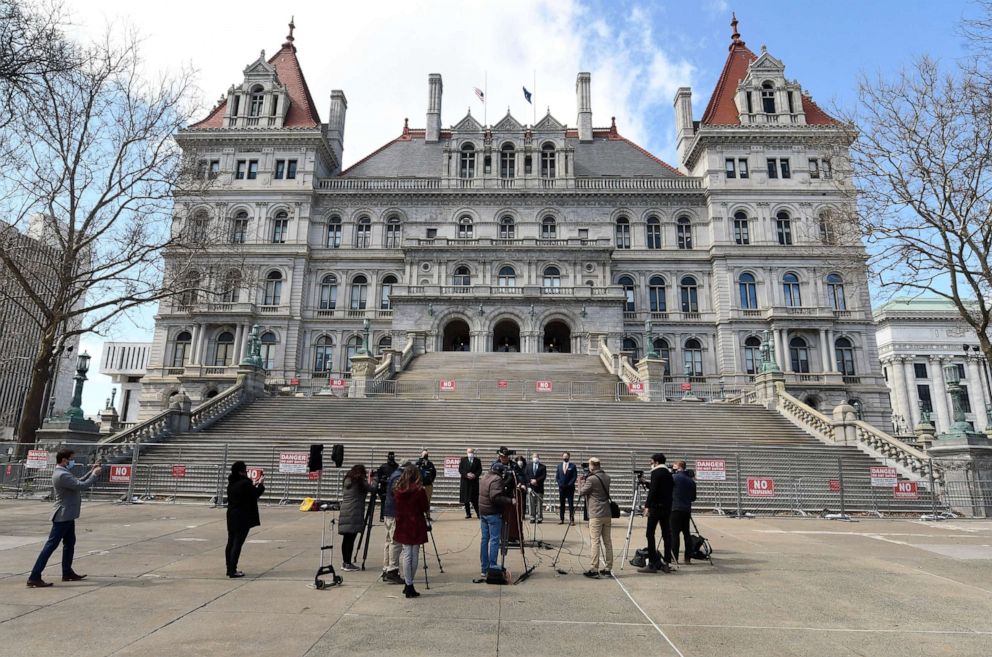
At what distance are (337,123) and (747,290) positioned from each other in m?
36.9

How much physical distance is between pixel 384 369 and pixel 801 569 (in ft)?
80.8

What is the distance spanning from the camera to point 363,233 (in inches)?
1812

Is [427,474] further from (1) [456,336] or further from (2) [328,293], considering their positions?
(2) [328,293]

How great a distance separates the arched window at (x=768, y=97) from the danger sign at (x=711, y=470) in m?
39.6

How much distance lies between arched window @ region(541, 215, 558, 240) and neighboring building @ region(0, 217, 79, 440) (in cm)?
3069

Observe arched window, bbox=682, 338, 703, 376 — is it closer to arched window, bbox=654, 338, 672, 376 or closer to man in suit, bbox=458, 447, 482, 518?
arched window, bbox=654, 338, 672, 376

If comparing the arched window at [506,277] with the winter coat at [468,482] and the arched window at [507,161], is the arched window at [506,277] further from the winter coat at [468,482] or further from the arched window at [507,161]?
the winter coat at [468,482]

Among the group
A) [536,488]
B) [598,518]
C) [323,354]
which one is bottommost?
[598,518]

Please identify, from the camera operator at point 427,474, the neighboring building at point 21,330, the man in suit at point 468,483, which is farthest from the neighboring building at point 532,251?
the camera operator at point 427,474

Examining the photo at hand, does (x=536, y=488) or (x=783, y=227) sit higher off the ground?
(x=783, y=227)

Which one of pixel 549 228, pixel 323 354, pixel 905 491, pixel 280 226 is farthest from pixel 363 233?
pixel 905 491

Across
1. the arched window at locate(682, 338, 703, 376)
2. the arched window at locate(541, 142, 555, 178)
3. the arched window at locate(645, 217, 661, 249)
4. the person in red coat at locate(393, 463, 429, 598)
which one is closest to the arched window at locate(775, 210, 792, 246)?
the arched window at locate(645, 217, 661, 249)

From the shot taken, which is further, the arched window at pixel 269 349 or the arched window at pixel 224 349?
the arched window at pixel 224 349

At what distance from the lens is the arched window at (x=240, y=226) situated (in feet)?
147
